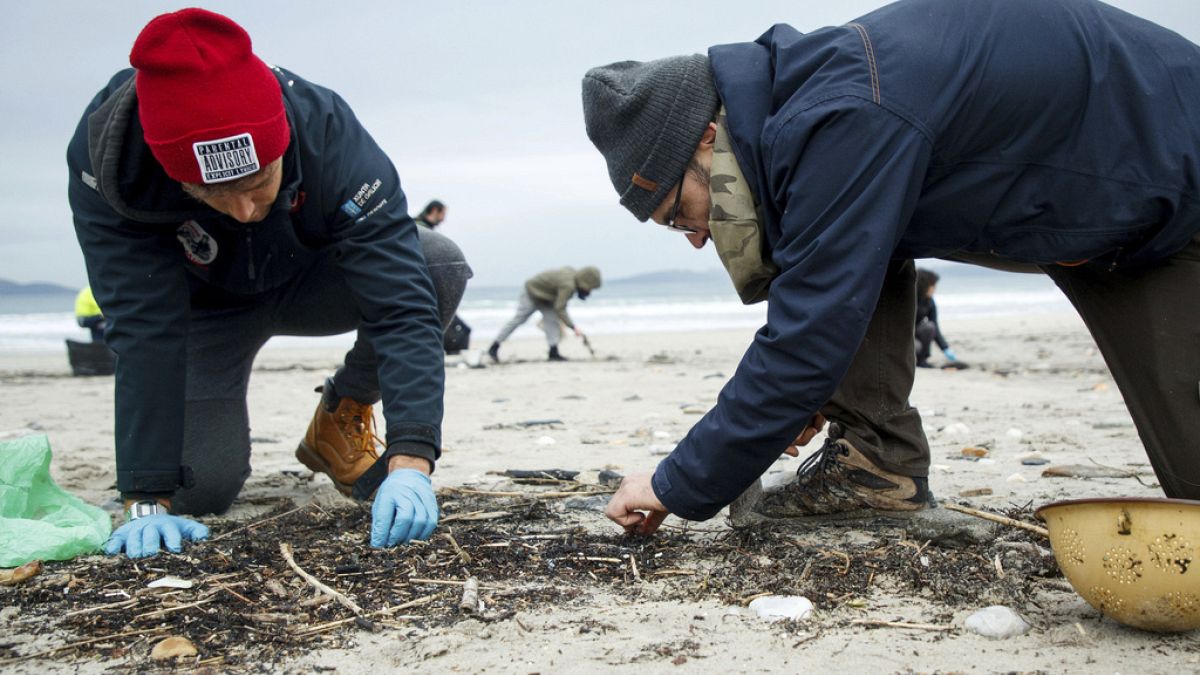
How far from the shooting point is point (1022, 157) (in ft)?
6.98

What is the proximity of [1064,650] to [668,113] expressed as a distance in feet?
4.60

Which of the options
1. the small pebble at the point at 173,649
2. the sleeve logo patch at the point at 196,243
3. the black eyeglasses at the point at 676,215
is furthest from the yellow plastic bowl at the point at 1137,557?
the sleeve logo patch at the point at 196,243

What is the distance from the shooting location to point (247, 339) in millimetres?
3809

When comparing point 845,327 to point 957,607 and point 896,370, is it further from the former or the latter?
point 896,370

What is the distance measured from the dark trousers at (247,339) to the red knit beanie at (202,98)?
3.25 feet

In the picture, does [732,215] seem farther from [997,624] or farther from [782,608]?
[997,624]

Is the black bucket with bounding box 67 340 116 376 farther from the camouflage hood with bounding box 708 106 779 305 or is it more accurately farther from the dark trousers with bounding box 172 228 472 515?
the camouflage hood with bounding box 708 106 779 305

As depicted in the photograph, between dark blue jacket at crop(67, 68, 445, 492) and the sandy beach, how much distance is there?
0.47 metres

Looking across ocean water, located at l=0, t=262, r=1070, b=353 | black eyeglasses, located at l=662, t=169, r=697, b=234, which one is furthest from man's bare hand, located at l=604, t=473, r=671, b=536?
ocean water, located at l=0, t=262, r=1070, b=353

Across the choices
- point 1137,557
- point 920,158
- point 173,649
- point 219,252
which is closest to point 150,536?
point 173,649

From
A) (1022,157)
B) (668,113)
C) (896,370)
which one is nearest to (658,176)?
(668,113)

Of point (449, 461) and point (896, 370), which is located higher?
point (896, 370)

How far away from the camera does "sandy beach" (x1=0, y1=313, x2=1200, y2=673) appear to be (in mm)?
1913

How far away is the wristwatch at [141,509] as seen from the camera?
2977mm
